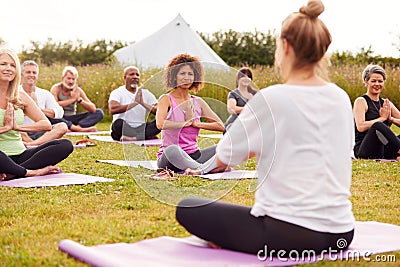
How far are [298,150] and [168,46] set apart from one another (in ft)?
64.8

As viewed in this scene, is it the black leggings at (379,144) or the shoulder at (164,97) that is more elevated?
the shoulder at (164,97)

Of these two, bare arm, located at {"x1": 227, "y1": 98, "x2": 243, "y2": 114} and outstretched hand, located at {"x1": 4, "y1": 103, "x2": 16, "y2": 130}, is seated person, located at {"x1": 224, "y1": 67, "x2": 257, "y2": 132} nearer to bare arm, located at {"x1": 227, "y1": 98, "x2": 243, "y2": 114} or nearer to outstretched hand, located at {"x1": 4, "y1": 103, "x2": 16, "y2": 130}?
bare arm, located at {"x1": 227, "y1": 98, "x2": 243, "y2": 114}

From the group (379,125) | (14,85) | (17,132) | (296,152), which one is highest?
(14,85)

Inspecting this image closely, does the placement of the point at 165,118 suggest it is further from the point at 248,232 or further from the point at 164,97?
the point at 248,232

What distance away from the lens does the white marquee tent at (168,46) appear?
859 inches

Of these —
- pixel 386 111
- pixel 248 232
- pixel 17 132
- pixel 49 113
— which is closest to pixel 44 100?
pixel 49 113

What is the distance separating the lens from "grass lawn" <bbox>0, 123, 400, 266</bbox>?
2953 mm

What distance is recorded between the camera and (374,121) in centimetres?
683

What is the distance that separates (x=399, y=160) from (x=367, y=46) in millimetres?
16438

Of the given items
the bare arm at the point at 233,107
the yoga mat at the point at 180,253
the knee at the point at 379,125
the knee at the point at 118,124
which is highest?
the bare arm at the point at 233,107

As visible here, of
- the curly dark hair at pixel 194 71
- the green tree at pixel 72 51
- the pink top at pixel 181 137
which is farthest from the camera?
the green tree at pixel 72 51

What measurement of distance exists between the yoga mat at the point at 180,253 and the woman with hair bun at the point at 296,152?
0.07 meters

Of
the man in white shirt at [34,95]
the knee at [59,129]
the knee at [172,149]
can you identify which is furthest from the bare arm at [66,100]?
the knee at [172,149]

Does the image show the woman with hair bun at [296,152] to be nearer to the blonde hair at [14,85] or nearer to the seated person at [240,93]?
the seated person at [240,93]
